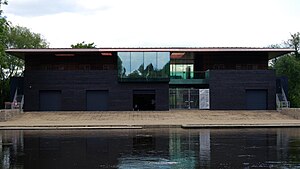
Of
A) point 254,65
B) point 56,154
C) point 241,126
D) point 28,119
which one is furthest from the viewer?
point 254,65

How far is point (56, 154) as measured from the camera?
17.0 metres

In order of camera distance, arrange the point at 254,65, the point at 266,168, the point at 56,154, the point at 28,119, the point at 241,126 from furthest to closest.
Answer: the point at 254,65 < the point at 28,119 < the point at 241,126 < the point at 56,154 < the point at 266,168

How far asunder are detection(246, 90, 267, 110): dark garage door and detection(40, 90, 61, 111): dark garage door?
66.2ft

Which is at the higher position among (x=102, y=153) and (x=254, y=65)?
(x=254, y=65)

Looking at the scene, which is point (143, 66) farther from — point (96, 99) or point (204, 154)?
point (204, 154)

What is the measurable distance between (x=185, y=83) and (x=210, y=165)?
1613 inches

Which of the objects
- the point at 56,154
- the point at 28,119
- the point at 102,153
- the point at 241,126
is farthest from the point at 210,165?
the point at 28,119

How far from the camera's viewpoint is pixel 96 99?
52.3 meters

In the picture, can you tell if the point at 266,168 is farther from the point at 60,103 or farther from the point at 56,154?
the point at 60,103

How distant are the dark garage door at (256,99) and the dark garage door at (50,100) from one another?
20.2 meters

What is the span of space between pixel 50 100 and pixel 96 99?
4.88 meters

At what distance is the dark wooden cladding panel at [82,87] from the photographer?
51938mm

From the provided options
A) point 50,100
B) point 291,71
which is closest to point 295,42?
point 291,71

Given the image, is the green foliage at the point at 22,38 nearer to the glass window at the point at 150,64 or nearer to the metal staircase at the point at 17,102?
the metal staircase at the point at 17,102
